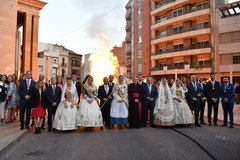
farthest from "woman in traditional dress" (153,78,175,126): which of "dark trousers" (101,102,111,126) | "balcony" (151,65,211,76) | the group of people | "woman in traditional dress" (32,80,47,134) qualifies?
"balcony" (151,65,211,76)

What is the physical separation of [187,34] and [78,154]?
31.8 m

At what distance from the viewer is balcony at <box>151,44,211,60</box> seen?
1228 inches

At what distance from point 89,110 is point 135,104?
6.82 ft

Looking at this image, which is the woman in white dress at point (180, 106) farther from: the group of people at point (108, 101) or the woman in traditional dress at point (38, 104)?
the woman in traditional dress at point (38, 104)

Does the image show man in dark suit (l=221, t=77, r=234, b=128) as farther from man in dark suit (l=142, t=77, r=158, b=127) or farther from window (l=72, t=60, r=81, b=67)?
window (l=72, t=60, r=81, b=67)

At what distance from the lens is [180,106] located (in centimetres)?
862

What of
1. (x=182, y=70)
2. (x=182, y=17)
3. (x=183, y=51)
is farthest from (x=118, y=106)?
(x=182, y=17)

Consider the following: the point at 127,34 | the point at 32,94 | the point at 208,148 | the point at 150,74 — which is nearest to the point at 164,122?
the point at 208,148

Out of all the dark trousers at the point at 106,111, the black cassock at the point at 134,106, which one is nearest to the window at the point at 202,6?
the black cassock at the point at 134,106

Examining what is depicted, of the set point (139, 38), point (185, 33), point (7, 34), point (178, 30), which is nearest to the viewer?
point (7, 34)

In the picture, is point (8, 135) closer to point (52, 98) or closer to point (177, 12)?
point (52, 98)

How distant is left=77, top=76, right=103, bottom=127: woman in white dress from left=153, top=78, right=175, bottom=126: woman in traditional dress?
2431 millimetres

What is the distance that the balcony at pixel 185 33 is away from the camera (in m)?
31.3

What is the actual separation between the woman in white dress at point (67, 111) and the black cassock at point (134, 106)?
2341 mm
